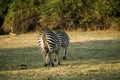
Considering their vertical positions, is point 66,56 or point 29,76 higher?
point 29,76

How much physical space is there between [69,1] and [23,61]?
25.2 meters

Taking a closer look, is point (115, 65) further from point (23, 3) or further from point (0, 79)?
point (23, 3)

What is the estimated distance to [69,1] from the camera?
4166 cm

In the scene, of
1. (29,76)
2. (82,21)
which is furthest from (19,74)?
(82,21)

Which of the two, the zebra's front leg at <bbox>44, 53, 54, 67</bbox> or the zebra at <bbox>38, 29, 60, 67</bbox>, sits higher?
the zebra at <bbox>38, 29, 60, 67</bbox>

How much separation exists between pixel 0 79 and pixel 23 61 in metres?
5.46

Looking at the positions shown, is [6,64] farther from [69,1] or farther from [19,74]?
[69,1]

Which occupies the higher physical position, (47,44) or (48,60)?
(47,44)

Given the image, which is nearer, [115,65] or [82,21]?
[115,65]

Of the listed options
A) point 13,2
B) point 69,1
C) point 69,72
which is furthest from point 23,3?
point 69,72

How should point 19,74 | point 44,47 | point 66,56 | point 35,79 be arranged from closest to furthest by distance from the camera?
1. point 35,79
2. point 19,74
3. point 44,47
4. point 66,56

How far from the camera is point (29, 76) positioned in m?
12.1

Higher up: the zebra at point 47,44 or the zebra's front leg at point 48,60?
the zebra at point 47,44

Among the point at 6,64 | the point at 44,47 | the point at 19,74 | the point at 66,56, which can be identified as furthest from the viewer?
the point at 66,56
